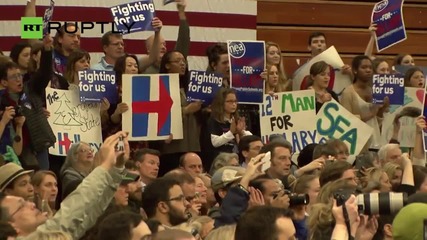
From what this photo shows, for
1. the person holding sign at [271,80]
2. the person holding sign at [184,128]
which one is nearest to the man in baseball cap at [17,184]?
the person holding sign at [184,128]

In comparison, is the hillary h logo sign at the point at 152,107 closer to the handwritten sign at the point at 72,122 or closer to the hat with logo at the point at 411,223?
the handwritten sign at the point at 72,122

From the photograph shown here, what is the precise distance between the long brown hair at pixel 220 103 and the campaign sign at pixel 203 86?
3.0 inches

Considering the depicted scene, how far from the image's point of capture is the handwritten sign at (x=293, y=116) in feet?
37.5

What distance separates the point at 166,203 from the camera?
7.46 metres

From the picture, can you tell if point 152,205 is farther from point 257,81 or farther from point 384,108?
point 384,108

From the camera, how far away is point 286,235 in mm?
5902

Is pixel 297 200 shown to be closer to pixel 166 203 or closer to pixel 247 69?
pixel 166 203

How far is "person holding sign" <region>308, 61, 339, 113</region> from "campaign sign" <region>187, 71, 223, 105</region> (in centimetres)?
102

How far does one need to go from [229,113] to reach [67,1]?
2498 mm

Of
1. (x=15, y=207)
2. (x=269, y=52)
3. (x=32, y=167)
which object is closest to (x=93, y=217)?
(x=15, y=207)

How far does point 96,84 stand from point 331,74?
2631 mm

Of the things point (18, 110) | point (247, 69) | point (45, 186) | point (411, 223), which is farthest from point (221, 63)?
point (411, 223)

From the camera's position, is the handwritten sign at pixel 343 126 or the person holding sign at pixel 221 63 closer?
the person holding sign at pixel 221 63

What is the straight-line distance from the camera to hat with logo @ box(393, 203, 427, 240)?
240 inches
